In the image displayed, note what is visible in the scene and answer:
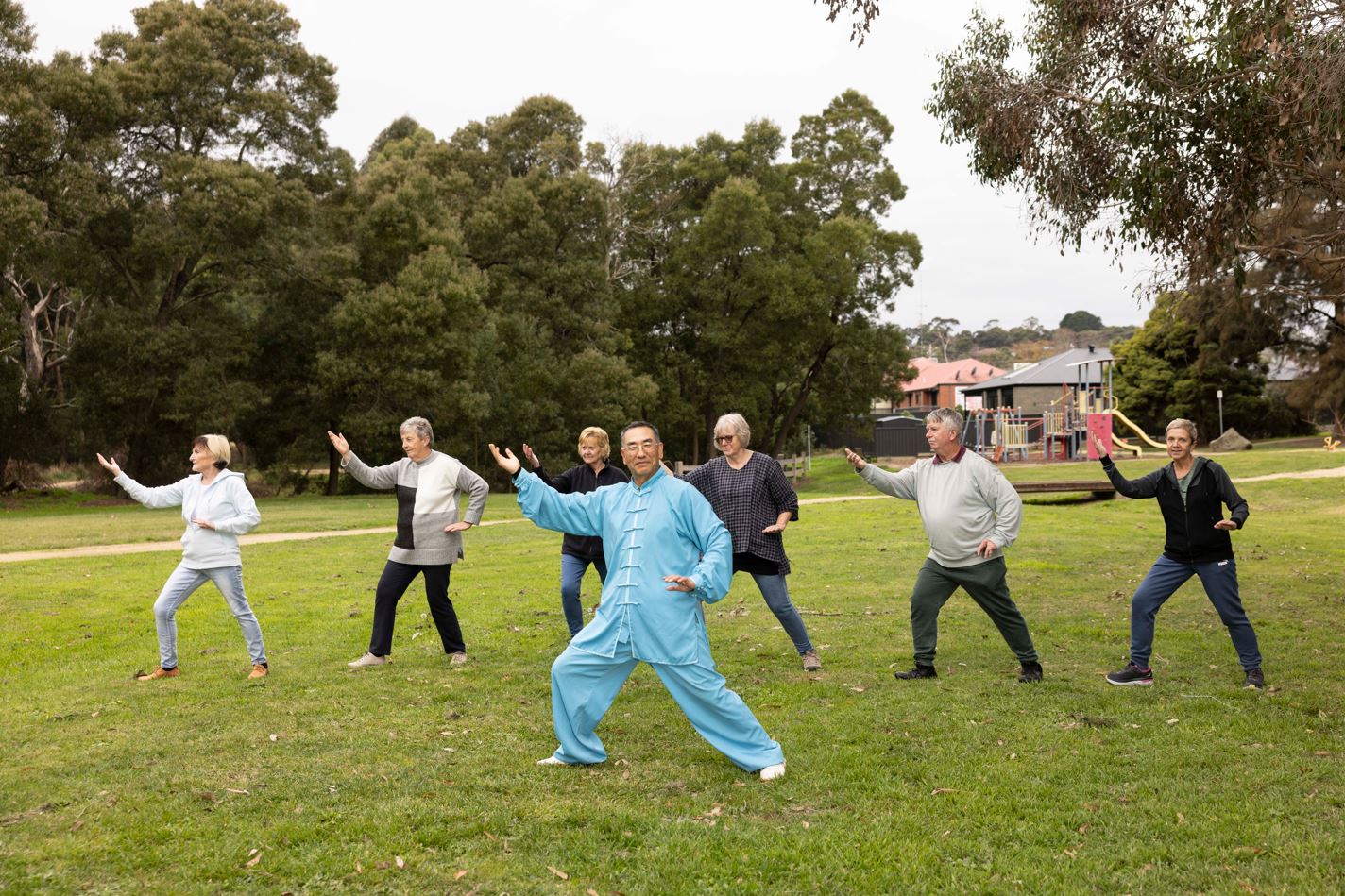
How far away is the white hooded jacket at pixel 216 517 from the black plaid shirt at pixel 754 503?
352cm

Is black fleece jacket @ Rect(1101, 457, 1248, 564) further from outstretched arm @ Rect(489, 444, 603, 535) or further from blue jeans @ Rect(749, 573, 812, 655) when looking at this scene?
outstretched arm @ Rect(489, 444, 603, 535)

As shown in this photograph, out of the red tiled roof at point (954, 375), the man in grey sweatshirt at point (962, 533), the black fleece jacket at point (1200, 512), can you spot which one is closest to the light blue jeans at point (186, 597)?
the man in grey sweatshirt at point (962, 533)

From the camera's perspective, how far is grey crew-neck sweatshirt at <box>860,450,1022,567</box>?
8.07 m

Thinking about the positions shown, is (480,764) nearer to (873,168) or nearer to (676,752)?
(676,752)

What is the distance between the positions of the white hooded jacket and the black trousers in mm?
1150

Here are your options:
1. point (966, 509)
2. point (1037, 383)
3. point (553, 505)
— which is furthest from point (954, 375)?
point (553, 505)

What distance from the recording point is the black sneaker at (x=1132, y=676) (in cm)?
813

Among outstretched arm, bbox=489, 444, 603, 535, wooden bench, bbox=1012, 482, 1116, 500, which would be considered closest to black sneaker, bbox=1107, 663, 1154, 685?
outstretched arm, bbox=489, 444, 603, 535

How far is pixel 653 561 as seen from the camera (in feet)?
19.8

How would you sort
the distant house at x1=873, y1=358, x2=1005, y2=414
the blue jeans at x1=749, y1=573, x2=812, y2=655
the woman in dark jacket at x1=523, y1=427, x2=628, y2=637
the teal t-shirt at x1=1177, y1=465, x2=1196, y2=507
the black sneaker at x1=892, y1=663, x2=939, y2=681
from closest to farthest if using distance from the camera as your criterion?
the teal t-shirt at x1=1177, y1=465, x2=1196, y2=507 → the black sneaker at x1=892, y1=663, x2=939, y2=681 → the blue jeans at x1=749, y1=573, x2=812, y2=655 → the woman in dark jacket at x1=523, y1=427, x2=628, y2=637 → the distant house at x1=873, y1=358, x2=1005, y2=414

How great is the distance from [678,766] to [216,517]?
4452mm

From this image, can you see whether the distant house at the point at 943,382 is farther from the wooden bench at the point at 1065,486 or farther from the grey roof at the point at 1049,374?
the wooden bench at the point at 1065,486

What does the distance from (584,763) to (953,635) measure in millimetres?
5278

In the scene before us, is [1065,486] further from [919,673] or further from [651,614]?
[651,614]
